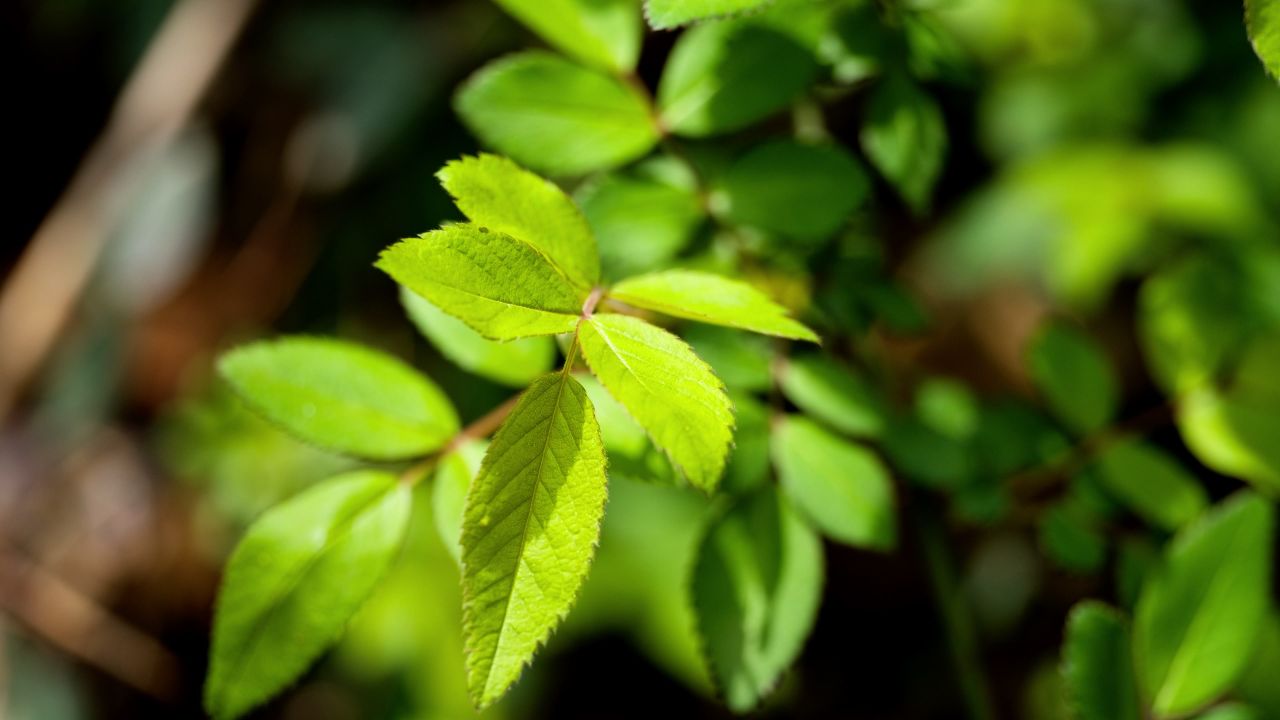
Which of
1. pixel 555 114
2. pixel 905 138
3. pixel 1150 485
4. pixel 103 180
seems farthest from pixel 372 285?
pixel 1150 485

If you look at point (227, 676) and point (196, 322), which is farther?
point (196, 322)

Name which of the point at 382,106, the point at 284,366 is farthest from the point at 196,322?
the point at 284,366

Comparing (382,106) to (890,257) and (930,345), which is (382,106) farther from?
(930,345)

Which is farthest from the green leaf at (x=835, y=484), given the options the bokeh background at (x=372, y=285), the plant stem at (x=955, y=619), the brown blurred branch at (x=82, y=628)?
the brown blurred branch at (x=82, y=628)

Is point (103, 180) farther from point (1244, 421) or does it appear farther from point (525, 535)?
point (1244, 421)

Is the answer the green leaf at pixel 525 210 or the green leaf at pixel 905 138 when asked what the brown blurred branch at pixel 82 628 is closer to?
the green leaf at pixel 525 210
